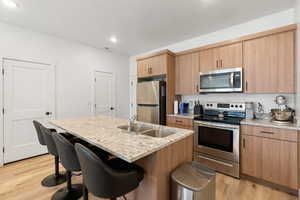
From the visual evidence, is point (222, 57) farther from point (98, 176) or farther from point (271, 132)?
point (98, 176)

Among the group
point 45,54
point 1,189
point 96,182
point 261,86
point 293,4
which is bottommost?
point 1,189

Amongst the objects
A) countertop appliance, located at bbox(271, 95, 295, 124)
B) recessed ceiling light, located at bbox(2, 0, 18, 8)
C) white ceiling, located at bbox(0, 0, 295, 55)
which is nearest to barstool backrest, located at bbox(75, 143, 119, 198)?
white ceiling, located at bbox(0, 0, 295, 55)

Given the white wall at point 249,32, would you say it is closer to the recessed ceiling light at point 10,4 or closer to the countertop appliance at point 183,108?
the countertop appliance at point 183,108

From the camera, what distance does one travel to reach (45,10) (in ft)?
7.72

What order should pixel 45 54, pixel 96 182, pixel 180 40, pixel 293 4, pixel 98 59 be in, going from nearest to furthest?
pixel 96 182 < pixel 293 4 < pixel 45 54 < pixel 180 40 < pixel 98 59

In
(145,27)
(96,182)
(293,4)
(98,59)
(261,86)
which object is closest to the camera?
(96,182)

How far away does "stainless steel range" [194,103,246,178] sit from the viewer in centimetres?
225

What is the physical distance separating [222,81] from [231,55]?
502 millimetres

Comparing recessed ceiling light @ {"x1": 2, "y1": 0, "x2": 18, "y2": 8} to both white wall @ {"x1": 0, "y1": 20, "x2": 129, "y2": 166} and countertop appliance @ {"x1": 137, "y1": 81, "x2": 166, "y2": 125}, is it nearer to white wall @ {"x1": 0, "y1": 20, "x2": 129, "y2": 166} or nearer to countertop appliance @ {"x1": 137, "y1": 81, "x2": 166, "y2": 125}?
white wall @ {"x1": 0, "y1": 20, "x2": 129, "y2": 166}

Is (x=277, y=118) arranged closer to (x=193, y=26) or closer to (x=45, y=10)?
(x=193, y=26)

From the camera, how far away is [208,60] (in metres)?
2.92

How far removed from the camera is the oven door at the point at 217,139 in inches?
88.3

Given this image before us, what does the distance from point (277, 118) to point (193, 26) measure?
2.22 metres

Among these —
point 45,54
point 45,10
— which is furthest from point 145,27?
point 45,54
